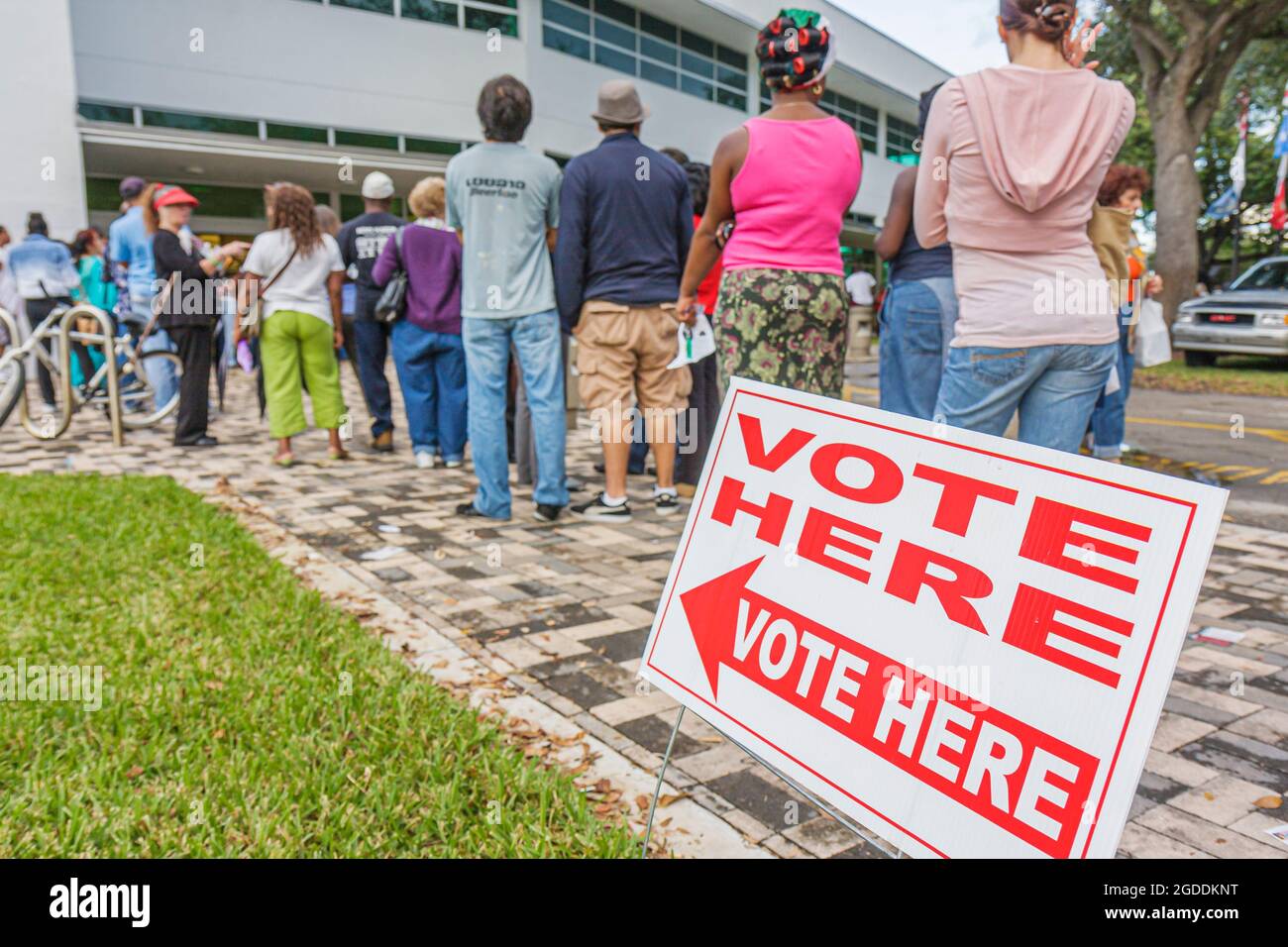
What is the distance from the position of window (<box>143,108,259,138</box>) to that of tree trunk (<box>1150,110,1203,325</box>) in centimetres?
1599

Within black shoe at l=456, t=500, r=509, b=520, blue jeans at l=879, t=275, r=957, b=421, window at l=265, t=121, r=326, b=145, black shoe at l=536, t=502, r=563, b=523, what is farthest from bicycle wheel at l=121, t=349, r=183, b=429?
window at l=265, t=121, r=326, b=145

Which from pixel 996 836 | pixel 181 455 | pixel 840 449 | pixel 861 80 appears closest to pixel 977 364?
pixel 840 449

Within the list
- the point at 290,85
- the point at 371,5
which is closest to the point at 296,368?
the point at 290,85

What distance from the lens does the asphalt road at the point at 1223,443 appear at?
601 cm

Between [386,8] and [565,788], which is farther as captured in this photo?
[386,8]

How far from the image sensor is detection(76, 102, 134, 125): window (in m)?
14.7

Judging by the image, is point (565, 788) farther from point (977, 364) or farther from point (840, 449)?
point (977, 364)

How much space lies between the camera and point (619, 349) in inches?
201

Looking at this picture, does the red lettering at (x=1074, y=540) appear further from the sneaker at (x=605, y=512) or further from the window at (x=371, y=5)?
the window at (x=371, y=5)

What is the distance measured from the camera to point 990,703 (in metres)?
1.60

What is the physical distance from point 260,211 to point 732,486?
20282 millimetres

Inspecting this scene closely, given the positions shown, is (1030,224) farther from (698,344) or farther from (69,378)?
(69,378)

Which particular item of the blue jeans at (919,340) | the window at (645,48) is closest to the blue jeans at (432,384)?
the blue jeans at (919,340)

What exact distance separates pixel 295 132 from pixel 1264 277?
17.0m
